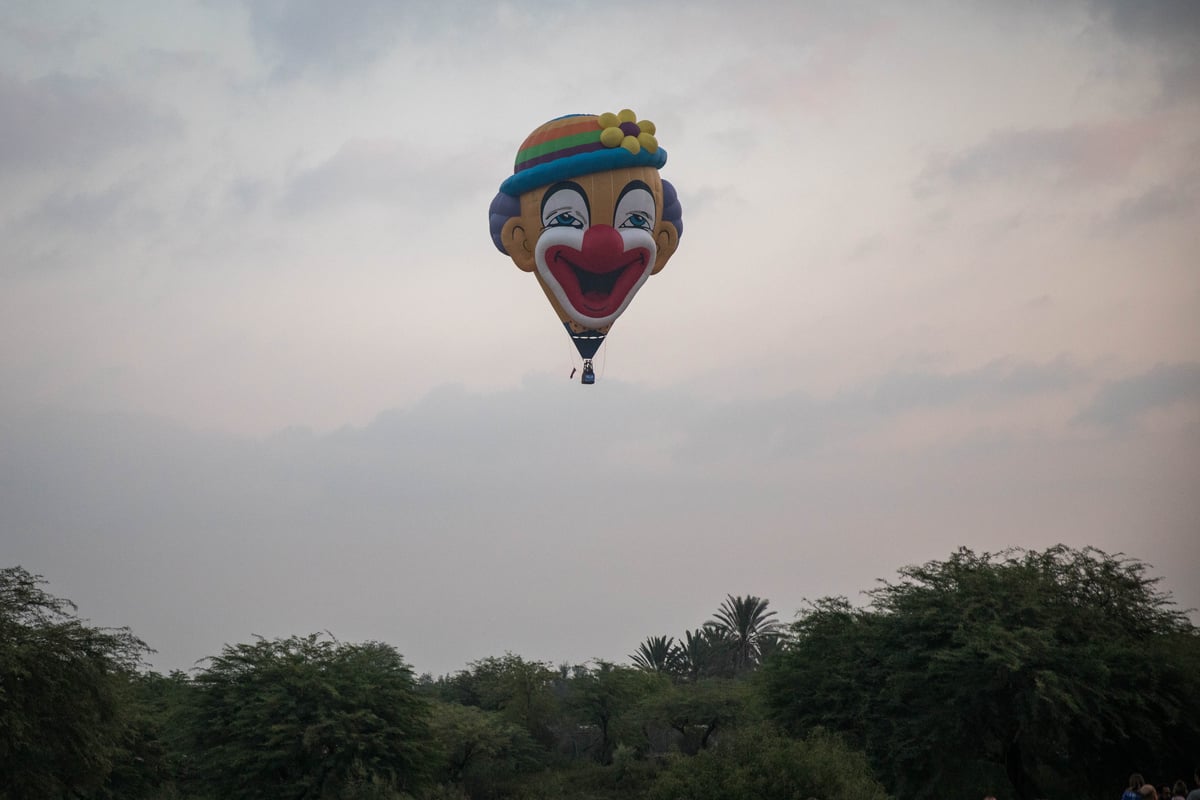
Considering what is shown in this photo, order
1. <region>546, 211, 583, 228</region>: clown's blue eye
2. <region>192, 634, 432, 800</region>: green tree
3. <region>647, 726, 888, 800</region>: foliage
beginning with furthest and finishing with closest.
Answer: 1. <region>546, 211, 583, 228</region>: clown's blue eye
2. <region>192, 634, 432, 800</region>: green tree
3. <region>647, 726, 888, 800</region>: foliage

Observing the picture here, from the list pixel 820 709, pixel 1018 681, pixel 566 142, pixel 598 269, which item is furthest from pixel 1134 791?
pixel 566 142

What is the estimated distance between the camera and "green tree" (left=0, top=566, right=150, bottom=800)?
3158 centimetres

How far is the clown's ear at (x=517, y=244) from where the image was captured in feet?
144

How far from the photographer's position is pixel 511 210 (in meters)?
44.0

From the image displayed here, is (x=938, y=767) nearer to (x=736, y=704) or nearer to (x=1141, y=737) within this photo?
(x=1141, y=737)

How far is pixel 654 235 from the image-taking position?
4491 centimetres

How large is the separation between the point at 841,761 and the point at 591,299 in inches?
859

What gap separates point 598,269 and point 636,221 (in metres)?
2.16

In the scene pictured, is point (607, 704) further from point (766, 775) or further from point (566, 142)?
point (766, 775)

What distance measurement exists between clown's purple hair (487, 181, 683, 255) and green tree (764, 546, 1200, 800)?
1545 cm

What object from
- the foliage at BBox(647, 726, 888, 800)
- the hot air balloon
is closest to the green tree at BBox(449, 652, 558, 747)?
the hot air balloon

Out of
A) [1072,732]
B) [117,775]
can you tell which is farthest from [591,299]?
[117,775]

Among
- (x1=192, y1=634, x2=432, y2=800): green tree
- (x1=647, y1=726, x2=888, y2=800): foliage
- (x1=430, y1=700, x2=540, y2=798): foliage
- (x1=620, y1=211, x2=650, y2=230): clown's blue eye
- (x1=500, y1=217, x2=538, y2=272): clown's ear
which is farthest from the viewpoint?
(x1=430, y1=700, x2=540, y2=798): foliage

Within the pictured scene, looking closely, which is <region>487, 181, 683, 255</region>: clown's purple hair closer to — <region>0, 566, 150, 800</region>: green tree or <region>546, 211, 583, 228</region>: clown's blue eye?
<region>546, 211, 583, 228</region>: clown's blue eye
